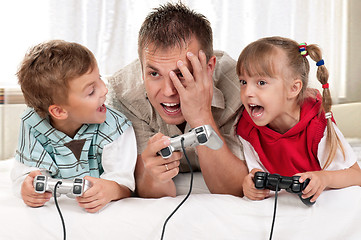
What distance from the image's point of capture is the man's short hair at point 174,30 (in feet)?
4.33

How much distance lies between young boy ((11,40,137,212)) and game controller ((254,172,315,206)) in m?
0.39

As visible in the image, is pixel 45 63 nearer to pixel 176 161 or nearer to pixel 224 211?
pixel 176 161

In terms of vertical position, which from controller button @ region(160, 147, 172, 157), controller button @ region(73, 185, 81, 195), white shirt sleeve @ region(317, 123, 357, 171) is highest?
controller button @ region(160, 147, 172, 157)

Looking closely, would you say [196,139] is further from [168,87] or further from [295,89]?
[295,89]

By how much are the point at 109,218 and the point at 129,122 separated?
0.37 metres

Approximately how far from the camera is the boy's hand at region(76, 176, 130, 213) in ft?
3.65

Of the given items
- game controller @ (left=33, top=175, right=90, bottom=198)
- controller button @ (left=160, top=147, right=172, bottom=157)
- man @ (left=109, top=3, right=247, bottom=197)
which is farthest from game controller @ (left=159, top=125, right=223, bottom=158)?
game controller @ (left=33, top=175, right=90, bottom=198)

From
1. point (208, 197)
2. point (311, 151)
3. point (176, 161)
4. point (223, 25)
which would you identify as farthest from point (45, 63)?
point (223, 25)

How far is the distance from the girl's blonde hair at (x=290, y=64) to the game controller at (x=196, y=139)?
0.35m

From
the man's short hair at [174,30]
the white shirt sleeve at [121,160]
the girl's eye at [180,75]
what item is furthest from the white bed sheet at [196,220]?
the man's short hair at [174,30]

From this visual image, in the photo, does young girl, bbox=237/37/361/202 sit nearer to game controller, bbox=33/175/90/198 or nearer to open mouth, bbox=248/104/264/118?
open mouth, bbox=248/104/264/118

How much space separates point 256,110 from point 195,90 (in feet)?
0.69

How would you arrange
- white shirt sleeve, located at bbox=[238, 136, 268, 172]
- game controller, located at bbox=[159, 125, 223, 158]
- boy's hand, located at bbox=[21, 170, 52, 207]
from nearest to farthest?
game controller, located at bbox=[159, 125, 223, 158], boy's hand, located at bbox=[21, 170, 52, 207], white shirt sleeve, located at bbox=[238, 136, 268, 172]

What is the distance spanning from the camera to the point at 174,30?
4.37 feet
